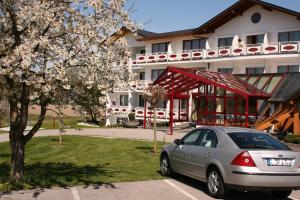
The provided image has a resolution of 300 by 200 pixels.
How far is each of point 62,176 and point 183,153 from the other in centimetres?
337

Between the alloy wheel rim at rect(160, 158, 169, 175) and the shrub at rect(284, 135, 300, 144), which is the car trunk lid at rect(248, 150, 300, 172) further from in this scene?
the shrub at rect(284, 135, 300, 144)

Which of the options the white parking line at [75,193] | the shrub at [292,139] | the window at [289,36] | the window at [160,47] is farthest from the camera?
the window at [160,47]

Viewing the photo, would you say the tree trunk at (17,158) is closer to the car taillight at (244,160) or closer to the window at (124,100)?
the car taillight at (244,160)

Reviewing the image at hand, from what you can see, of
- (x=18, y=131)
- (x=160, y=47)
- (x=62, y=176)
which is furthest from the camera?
(x=160, y=47)

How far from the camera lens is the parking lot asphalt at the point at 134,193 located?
9.90m

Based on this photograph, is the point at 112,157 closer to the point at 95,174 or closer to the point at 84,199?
the point at 95,174

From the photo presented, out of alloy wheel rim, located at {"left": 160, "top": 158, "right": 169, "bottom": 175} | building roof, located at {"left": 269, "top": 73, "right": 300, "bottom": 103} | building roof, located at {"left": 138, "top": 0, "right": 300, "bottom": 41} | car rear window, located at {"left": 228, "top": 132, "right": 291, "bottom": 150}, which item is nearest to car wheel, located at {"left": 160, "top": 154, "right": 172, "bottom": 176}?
alloy wheel rim, located at {"left": 160, "top": 158, "right": 169, "bottom": 175}

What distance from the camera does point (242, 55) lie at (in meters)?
38.8

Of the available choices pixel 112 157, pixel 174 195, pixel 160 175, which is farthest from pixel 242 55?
pixel 174 195

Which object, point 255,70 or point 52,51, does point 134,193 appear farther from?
point 255,70

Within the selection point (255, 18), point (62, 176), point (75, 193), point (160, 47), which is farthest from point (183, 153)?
point (160, 47)

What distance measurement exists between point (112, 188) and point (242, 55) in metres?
29.7

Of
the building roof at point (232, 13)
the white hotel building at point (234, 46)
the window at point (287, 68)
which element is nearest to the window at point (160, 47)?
the white hotel building at point (234, 46)

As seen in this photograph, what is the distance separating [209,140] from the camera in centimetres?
1100
